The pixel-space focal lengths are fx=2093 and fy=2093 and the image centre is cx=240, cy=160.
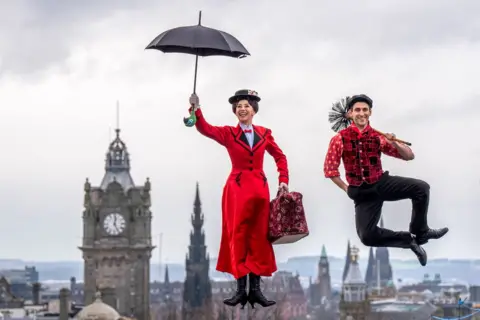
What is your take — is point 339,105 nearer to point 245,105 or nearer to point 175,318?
point 245,105

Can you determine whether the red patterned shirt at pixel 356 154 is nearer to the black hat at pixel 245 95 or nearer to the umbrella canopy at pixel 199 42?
the black hat at pixel 245 95

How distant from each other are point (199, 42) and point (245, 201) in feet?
5.94

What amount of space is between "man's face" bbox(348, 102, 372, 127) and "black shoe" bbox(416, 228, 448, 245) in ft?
4.27

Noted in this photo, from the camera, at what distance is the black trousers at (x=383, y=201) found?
2161cm

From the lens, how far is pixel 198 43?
2248 cm

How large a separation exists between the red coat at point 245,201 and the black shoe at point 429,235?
63.9 inches

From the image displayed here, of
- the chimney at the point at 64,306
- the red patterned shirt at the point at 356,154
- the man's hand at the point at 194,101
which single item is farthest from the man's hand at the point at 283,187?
the chimney at the point at 64,306

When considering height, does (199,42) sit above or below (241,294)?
above

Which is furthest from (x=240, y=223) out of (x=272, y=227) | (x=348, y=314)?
(x=348, y=314)

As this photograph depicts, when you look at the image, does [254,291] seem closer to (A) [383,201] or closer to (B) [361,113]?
(A) [383,201]

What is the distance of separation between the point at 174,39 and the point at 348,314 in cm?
16361

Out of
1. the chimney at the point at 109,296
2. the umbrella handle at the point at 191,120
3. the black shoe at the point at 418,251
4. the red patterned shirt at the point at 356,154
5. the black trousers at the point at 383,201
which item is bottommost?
the black shoe at the point at 418,251

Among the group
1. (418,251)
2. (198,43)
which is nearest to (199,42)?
(198,43)

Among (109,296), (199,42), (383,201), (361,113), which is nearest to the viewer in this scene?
(383,201)
